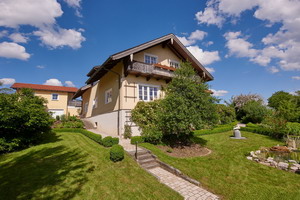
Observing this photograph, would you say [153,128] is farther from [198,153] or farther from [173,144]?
[198,153]

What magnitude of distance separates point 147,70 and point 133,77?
1517 millimetres

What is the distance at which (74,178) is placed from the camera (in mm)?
5293

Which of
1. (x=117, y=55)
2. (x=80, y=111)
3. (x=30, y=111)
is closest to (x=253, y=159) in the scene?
(x=117, y=55)

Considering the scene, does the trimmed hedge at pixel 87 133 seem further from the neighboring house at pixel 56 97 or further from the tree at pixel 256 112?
the tree at pixel 256 112

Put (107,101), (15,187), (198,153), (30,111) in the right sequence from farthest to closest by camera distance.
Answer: (107,101) < (198,153) < (30,111) < (15,187)

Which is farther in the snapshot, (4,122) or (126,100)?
(126,100)

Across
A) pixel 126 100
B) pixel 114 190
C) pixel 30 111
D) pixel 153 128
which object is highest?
pixel 126 100

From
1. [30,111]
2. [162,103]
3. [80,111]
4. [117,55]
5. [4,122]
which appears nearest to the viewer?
[4,122]

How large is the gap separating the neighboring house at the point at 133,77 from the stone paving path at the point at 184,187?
6.68 meters

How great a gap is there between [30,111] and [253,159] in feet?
43.8

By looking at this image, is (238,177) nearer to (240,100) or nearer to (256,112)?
(256,112)

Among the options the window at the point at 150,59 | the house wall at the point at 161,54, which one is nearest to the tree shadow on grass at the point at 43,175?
the window at the point at 150,59

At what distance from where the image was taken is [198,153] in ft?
30.1

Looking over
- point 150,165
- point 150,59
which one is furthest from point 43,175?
point 150,59
